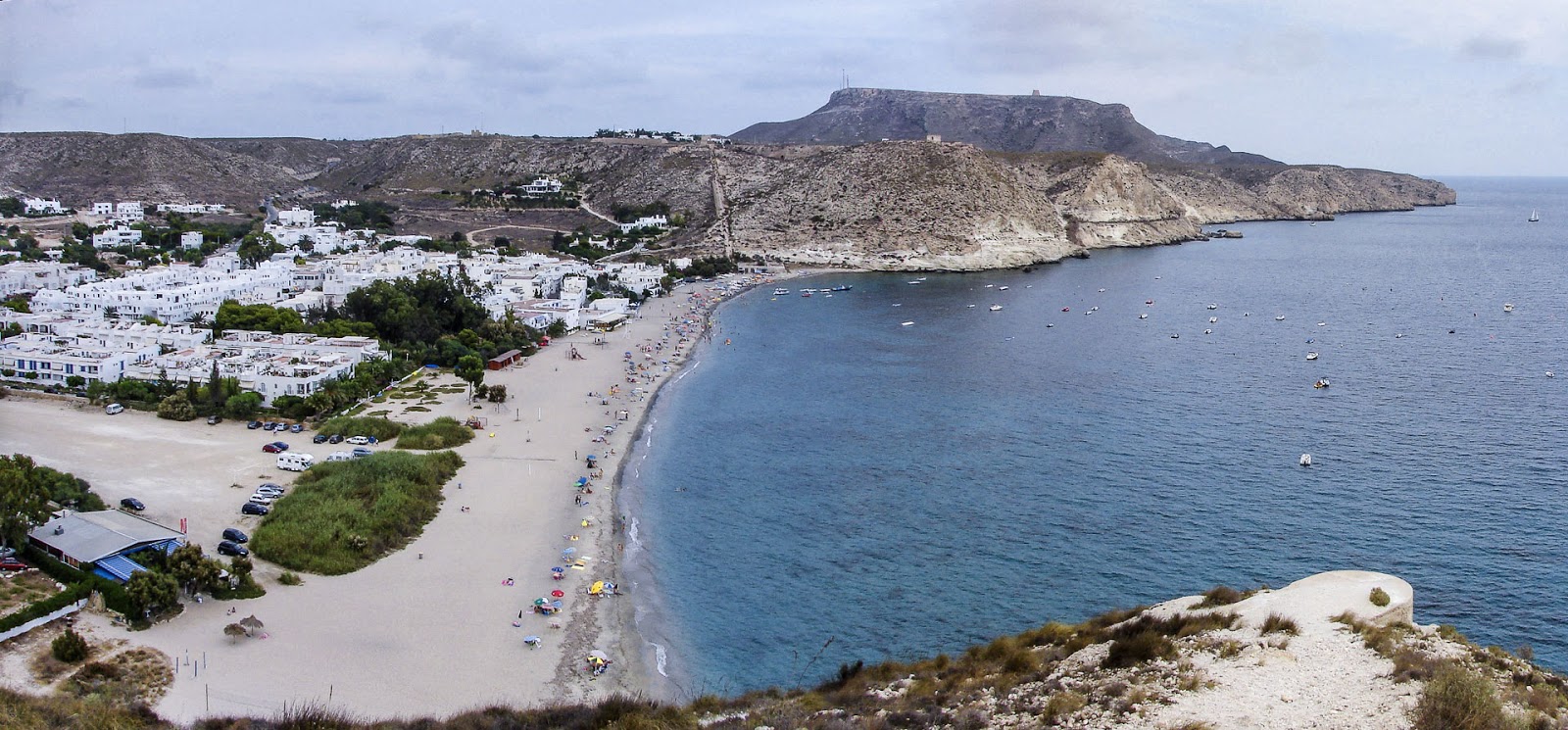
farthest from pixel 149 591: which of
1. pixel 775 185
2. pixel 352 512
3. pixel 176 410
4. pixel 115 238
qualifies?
pixel 775 185

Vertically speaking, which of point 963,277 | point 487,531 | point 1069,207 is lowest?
point 487,531

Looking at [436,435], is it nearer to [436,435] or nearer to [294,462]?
[436,435]

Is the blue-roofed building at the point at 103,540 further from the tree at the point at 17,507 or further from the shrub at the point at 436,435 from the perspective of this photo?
the shrub at the point at 436,435

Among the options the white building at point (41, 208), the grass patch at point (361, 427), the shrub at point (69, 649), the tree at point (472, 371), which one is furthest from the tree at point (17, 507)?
the white building at point (41, 208)

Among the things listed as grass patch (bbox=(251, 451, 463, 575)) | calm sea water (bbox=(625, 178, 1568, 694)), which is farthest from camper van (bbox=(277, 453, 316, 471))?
calm sea water (bbox=(625, 178, 1568, 694))

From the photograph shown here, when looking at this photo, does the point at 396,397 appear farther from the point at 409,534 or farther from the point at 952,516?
the point at 952,516

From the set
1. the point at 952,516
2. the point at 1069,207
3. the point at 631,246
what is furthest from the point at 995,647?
the point at 1069,207
